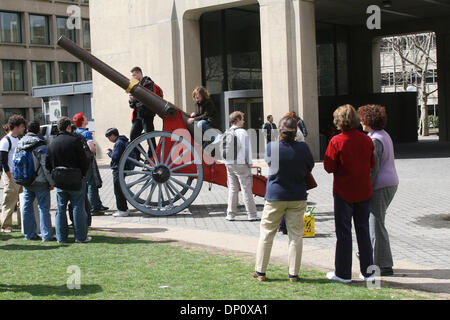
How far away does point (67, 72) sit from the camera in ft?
183

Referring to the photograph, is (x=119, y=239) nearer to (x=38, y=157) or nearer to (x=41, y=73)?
(x=38, y=157)

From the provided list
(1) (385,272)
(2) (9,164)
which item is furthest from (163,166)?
(1) (385,272)

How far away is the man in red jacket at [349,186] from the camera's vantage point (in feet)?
19.1

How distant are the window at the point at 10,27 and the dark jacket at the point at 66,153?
46332mm

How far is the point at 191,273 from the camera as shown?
6.29 metres

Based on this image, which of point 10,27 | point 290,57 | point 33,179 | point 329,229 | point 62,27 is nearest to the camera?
point 33,179

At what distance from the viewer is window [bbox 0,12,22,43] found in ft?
167

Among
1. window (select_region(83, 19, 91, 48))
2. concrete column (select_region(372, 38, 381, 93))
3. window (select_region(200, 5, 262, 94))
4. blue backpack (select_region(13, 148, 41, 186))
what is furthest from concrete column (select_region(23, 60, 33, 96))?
blue backpack (select_region(13, 148, 41, 186))

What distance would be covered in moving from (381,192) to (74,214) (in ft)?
13.8

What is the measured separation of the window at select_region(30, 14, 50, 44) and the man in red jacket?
51.0 metres

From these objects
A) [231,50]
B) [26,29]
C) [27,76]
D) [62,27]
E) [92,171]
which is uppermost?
[62,27]

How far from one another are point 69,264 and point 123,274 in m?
0.90

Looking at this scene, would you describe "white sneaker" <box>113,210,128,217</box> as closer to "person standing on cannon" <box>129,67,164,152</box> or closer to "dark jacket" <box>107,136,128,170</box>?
"dark jacket" <box>107,136,128,170</box>
